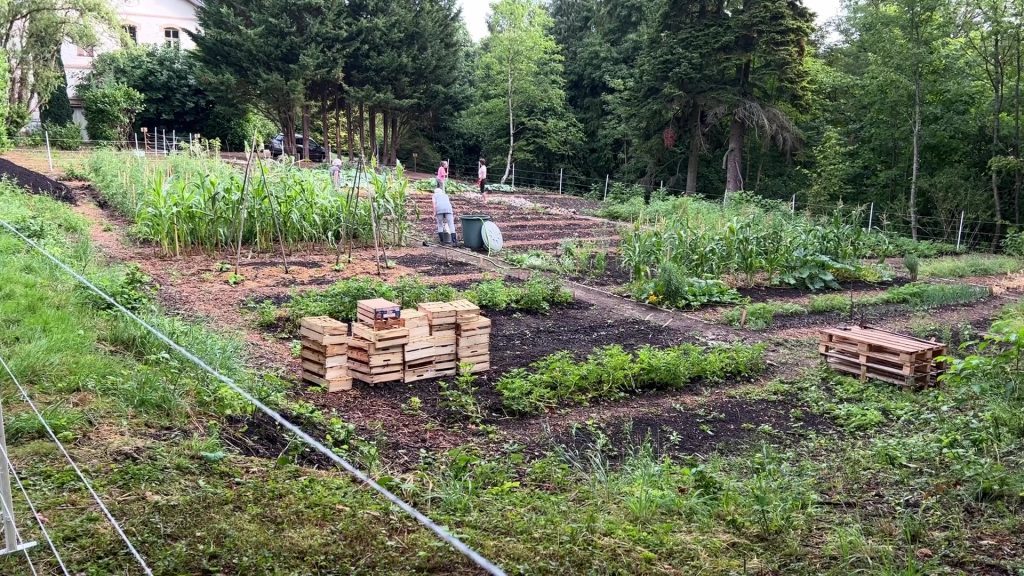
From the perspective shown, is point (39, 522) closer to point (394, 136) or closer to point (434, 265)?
point (434, 265)

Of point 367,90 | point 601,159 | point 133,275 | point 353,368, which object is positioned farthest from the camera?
point 601,159

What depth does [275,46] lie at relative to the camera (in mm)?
27188

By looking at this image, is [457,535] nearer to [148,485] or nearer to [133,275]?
[148,485]

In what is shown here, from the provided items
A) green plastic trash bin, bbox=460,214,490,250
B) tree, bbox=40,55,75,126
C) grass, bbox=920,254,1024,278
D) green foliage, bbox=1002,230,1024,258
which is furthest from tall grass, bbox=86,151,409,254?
tree, bbox=40,55,75,126

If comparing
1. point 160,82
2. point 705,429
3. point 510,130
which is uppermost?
point 160,82

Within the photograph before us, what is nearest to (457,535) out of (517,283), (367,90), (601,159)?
(517,283)

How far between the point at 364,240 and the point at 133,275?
18.5 ft

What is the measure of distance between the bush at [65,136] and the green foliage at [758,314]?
26.9 meters

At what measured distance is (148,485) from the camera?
3938mm

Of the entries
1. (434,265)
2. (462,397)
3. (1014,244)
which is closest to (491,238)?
(434,265)

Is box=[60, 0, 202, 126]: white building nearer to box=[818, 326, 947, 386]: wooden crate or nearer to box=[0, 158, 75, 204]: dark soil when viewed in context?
box=[0, 158, 75, 204]: dark soil

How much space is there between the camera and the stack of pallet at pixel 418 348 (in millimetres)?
6824

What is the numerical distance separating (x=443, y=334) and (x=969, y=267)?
45.1 ft

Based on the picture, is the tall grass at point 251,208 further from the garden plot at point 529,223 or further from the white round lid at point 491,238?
the garden plot at point 529,223
